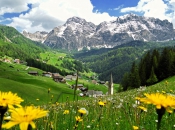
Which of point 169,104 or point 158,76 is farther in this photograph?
point 158,76

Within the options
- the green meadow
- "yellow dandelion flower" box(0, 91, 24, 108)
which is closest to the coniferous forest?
the green meadow

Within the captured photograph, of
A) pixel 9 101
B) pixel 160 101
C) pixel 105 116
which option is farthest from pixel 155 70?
pixel 9 101

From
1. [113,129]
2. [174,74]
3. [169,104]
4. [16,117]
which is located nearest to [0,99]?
[16,117]

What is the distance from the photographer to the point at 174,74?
71000 mm

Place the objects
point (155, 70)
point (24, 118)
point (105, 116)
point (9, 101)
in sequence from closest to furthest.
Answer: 1. point (24, 118)
2. point (9, 101)
3. point (105, 116)
4. point (155, 70)

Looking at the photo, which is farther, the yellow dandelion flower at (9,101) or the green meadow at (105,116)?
the green meadow at (105,116)

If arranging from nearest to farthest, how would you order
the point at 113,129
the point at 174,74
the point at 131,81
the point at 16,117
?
the point at 16,117, the point at 113,129, the point at 174,74, the point at 131,81

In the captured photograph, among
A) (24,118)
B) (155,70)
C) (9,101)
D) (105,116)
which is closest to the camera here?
(24,118)

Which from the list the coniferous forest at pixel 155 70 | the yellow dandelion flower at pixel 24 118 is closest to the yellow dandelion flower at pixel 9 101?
the yellow dandelion flower at pixel 24 118

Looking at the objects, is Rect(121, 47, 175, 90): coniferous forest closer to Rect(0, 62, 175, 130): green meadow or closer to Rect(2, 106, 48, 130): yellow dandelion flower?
Rect(0, 62, 175, 130): green meadow

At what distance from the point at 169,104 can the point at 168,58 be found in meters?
74.5

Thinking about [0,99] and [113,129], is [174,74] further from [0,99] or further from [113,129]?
[0,99]

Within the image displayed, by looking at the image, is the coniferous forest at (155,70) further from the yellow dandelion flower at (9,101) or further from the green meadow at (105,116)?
the yellow dandelion flower at (9,101)

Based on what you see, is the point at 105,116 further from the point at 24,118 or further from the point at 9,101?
the point at 24,118
